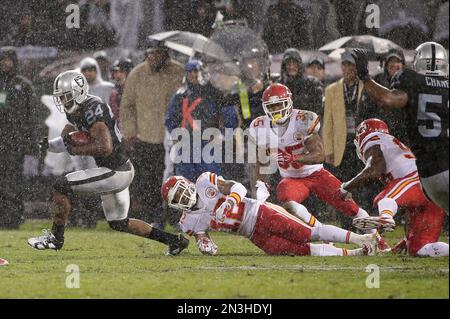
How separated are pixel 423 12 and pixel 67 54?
13.0 feet

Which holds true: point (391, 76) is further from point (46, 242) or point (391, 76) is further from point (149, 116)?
point (46, 242)

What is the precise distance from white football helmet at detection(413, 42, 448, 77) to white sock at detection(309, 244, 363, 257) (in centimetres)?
176

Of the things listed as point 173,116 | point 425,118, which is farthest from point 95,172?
point 425,118

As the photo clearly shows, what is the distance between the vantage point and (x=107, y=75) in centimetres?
1188

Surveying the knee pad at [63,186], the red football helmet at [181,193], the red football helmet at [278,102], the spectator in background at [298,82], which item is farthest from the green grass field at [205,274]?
the spectator in background at [298,82]

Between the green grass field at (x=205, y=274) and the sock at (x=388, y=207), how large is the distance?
1.21 ft

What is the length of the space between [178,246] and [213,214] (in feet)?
1.41

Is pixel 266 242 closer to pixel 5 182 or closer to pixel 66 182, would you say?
pixel 66 182

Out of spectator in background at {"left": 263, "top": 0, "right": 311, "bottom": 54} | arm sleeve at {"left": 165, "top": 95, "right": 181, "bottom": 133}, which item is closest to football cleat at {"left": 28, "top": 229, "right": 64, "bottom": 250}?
arm sleeve at {"left": 165, "top": 95, "right": 181, "bottom": 133}

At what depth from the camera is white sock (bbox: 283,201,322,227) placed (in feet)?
28.9

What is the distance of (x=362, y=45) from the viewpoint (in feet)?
37.3

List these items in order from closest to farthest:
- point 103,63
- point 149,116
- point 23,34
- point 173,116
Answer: point 173,116 < point 149,116 < point 103,63 < point 23,34

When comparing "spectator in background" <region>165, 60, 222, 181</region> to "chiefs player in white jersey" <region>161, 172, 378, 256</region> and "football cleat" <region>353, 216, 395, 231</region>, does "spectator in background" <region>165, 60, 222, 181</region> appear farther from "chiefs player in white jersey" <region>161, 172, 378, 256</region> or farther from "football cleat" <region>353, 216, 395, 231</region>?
"football cleat" <region>353, 216, 395, 231</region>

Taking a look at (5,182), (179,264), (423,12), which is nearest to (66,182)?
(179,264)
